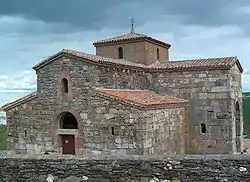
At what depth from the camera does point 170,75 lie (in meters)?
17.4

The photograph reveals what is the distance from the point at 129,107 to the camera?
40.5 feet

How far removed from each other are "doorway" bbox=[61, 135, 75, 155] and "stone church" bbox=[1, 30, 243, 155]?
4cm

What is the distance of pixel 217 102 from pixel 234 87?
53.8 inches

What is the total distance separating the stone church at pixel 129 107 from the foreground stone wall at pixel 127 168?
7.76 meters

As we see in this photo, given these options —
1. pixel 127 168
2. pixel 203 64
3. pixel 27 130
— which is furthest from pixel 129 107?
pixel 127 168

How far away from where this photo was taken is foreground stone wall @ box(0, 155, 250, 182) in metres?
4.02

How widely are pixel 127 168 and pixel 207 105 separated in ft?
42.2

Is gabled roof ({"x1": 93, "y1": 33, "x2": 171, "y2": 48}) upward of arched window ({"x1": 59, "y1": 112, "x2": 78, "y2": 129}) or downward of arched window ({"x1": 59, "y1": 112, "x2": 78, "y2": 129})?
upward

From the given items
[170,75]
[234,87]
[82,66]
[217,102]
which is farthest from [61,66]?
[234,87]

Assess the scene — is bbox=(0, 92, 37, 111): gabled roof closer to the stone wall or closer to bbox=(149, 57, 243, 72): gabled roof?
the stone wall

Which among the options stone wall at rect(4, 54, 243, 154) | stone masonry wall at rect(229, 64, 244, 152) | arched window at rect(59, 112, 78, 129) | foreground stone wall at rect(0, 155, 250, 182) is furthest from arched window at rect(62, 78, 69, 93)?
foreground stone wall at rect(0, 155, 250, 182)

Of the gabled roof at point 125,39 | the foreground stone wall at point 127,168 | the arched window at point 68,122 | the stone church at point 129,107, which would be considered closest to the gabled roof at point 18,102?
the stone church at point 129,107

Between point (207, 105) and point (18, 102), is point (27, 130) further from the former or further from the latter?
point (207, 105)

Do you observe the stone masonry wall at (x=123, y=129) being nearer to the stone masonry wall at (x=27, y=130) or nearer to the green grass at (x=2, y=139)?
the stone masonry wall at (x=27, y=130)
